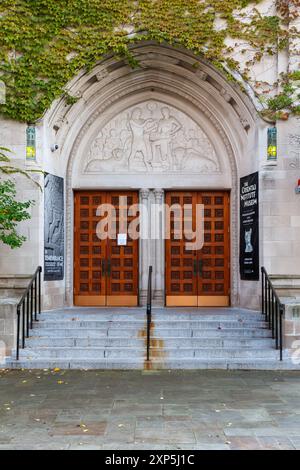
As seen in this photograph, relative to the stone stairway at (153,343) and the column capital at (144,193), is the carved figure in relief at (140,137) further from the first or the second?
the stone stairway at (153,343)

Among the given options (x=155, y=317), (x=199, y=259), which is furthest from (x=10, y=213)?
(x=199, y=259)

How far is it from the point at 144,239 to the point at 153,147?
2.32m

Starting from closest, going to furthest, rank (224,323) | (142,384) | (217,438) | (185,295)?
(217,438) → (142,384) → (224,323) → (185,295)

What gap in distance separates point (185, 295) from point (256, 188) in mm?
3162

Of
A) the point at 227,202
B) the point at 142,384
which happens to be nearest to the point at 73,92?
the point at 227,202

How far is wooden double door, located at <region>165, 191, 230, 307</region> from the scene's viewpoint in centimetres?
1277

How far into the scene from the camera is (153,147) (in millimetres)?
13016

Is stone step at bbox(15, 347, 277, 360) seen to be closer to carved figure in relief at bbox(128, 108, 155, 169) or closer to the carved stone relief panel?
the carved stone relief panel

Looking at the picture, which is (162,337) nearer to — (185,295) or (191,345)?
(191,345)

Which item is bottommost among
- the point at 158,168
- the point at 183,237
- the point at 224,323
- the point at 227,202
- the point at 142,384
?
the point at 142,384

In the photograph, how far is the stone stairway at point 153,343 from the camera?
8.94 metres

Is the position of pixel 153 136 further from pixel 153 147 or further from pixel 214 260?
pixel 214 260

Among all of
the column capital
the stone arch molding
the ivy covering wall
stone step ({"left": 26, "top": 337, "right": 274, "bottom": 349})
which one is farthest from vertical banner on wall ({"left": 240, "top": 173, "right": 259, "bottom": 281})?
stone step ({"left": 26, "top": 337, "right": 274, "bottom": 349})

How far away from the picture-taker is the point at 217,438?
543cm
